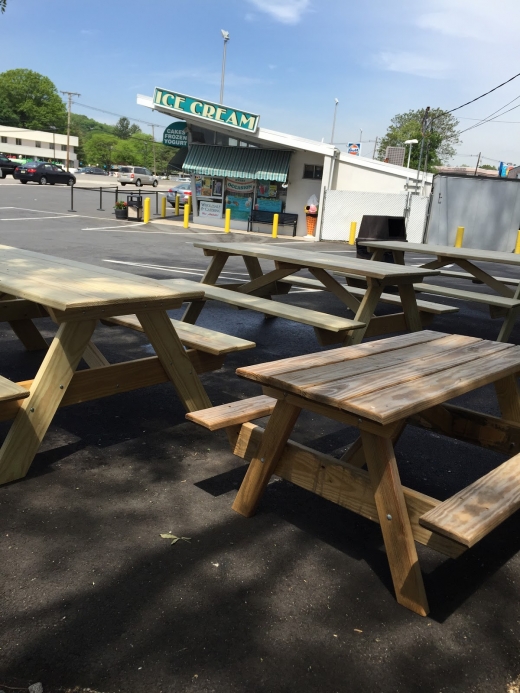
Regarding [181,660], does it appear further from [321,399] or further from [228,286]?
[228,286]

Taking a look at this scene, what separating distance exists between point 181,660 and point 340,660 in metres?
0.54

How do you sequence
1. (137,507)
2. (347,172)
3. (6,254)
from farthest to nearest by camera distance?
(347,172)
(6,254)
(137,507)

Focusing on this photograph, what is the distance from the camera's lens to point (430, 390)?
8.21ft

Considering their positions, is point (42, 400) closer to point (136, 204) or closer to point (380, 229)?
point (380, 229)

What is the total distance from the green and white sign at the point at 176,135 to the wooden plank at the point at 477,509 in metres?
24.7

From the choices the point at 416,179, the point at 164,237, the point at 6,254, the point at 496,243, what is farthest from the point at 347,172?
the point at 6,254

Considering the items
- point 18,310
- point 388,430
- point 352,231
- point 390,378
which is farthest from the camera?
point 352,231

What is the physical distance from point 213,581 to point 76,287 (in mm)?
1851

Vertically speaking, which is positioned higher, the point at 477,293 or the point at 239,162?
the point at 239,162

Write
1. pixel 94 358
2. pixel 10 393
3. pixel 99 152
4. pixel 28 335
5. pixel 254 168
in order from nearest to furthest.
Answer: pixel 10 393 < pixel 94 358 < pixel 28 335 < pixel 254 168 < pixel 99 152

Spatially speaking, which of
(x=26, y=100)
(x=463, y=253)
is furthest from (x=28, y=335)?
(x=26, y=100)

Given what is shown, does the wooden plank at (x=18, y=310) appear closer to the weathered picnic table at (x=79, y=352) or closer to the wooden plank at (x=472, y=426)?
the weathered picnic table at (x=79, y=352)

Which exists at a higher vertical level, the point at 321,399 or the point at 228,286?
the point at 321,399

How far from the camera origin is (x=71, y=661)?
2.01 meters
